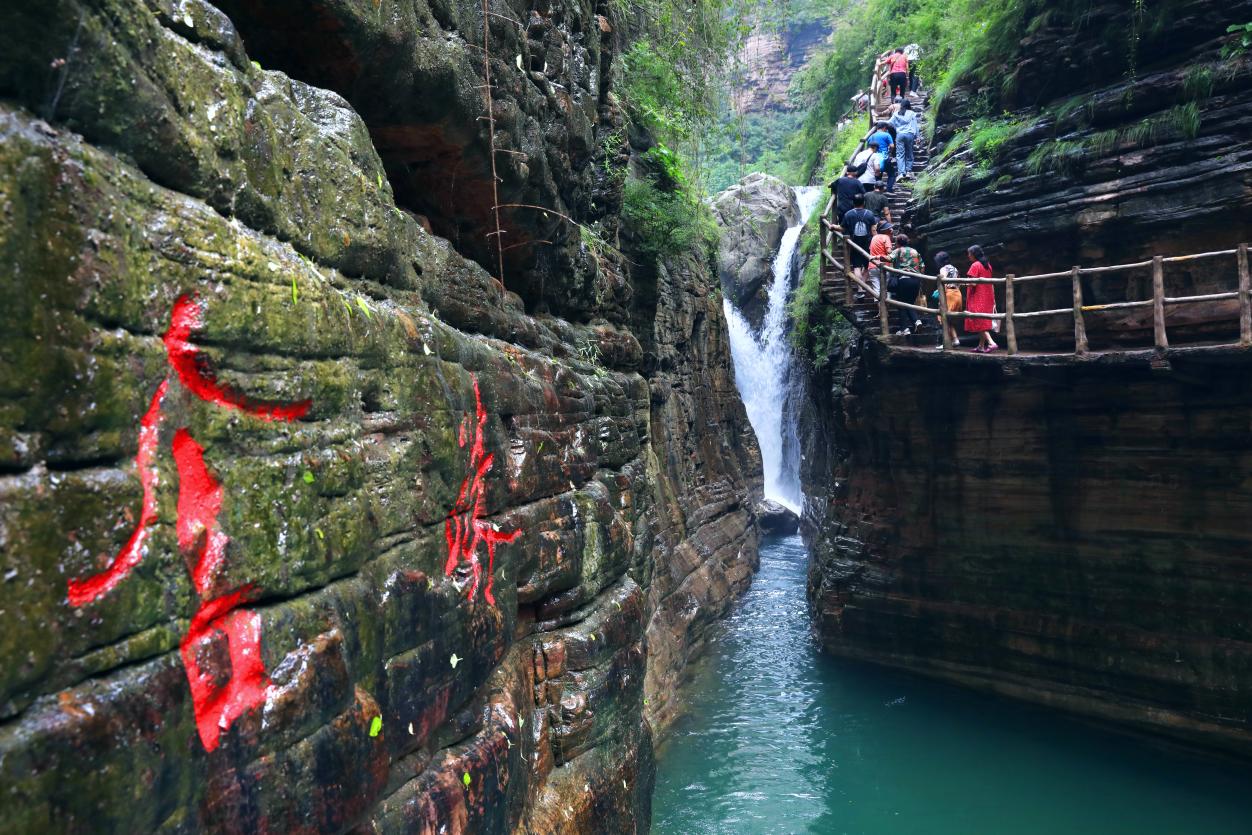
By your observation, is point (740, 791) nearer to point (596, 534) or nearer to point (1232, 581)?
point (596, 534)

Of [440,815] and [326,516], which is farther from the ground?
[326,516]

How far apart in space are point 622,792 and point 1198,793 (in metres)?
7.45

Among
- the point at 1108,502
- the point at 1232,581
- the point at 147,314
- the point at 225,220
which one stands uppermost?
the point at 225,220

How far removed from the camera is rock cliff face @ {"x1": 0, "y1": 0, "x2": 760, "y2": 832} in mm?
2170

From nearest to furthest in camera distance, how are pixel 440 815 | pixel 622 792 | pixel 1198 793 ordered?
pixel 440 815 < pixel 622 792 < pixel 1198 793

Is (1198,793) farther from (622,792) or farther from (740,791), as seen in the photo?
(622,792)

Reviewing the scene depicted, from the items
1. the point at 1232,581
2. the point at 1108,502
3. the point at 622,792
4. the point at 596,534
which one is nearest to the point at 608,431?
the point at 596,534

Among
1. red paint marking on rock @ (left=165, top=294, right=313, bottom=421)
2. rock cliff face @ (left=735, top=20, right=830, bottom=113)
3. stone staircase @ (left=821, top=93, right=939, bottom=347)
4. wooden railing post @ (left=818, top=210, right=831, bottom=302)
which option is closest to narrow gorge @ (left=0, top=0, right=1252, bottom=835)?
red paint marking on rock @ (left=165, top=294, right=313, bottom=421)

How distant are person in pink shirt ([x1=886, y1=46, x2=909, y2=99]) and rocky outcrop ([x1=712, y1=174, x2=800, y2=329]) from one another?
Answer: 9.25 metres

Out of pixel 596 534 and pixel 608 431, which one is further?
pixel 608 431

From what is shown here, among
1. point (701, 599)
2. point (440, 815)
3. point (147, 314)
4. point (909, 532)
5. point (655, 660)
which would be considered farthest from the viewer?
point (701, 599)

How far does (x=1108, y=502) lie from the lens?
1078 centimetres

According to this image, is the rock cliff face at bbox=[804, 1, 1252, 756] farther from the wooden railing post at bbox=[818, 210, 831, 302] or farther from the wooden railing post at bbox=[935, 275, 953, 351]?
the wooden railing post at bbox=[818, 210, 831, 302]

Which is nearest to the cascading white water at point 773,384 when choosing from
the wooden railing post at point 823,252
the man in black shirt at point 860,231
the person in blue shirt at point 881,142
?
→ the person in blue shirt at point 881,142
